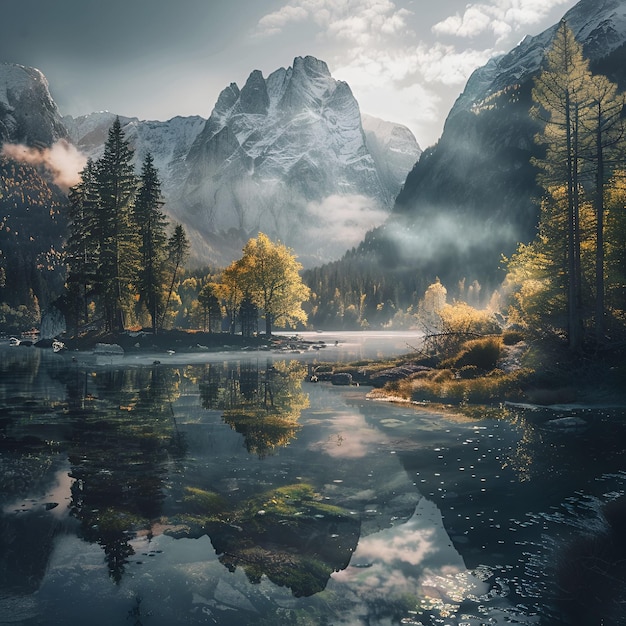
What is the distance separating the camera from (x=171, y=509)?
37.1 feet

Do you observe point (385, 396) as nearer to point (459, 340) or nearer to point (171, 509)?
point (459, 340)

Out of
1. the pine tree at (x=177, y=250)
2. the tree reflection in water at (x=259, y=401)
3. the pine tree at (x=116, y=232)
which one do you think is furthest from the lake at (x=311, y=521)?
the pine tree at (x=177, y=250)

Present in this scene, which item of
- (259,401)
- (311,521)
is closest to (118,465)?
(311,521)

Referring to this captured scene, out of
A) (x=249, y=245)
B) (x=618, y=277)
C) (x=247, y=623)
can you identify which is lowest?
(x=247, y=623)

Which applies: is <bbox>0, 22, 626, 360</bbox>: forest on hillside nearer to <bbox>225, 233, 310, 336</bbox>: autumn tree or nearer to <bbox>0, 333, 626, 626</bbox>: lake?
<bbox>225, 233, 310, 336</bbox>: autumn tree

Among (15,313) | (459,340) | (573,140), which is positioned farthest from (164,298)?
(15,313)

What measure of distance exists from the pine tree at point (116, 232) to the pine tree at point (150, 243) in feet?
4.36

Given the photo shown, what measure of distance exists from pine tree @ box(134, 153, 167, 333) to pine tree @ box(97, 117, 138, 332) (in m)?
1.33

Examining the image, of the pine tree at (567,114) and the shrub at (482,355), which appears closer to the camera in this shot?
the pine tree at (567,114)

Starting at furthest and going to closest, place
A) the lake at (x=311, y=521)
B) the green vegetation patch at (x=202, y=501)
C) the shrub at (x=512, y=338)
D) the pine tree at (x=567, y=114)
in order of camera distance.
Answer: the shrub at (x=512, y=338)
the pine tree at (x=567, y=114)
the green vegetation patch at (x=202, y=501)
the lake at (x=311, y=521)

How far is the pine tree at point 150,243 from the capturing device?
68.6 meters

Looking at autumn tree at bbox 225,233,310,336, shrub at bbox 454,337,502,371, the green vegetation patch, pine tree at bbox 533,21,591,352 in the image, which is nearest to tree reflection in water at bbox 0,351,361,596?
the green vegetation patch

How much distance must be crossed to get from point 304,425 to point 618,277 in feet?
71.6

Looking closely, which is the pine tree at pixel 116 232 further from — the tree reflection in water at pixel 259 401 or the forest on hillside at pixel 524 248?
the tree reflection in water at pixel 259 401
